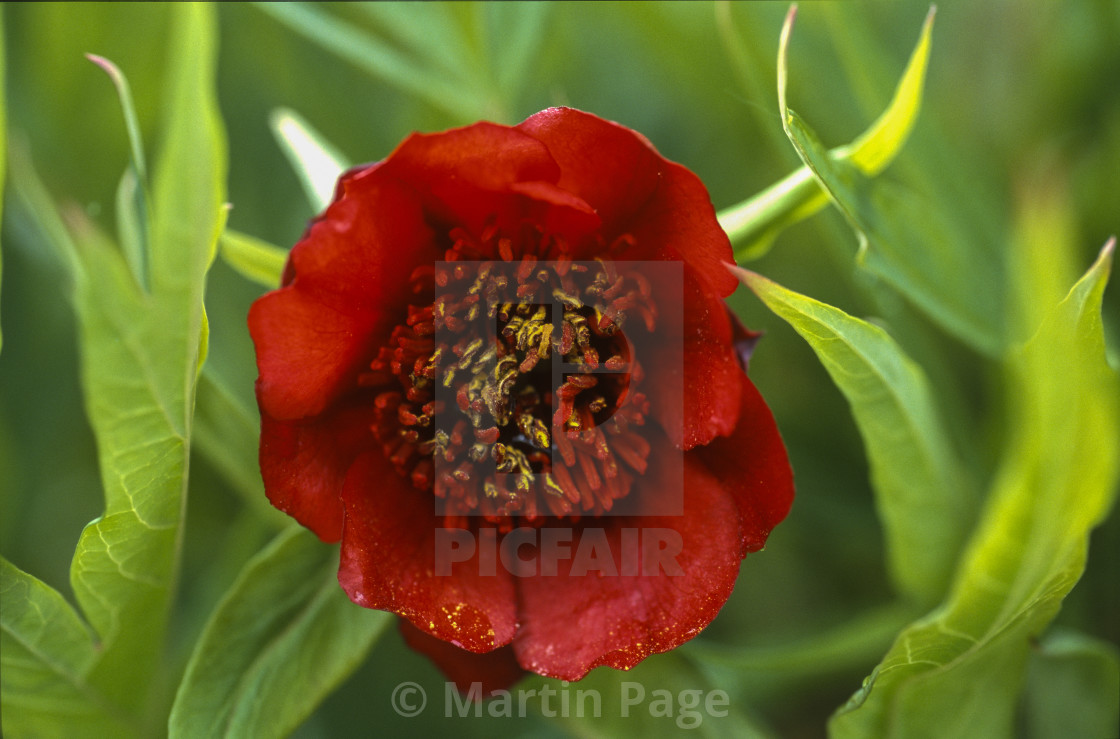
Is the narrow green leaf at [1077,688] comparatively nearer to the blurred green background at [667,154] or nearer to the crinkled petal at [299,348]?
the blurred green background at [667,154]

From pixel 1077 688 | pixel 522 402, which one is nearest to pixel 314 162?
pixel 522 402

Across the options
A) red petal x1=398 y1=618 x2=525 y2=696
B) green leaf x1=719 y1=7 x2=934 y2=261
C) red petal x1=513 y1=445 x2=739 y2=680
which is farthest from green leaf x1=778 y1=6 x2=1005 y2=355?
red petal x1=398 y1=618 x2=525 y2=696

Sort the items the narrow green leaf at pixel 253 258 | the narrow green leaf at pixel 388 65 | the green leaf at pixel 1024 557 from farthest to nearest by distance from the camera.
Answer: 1. the narrow green leaf at pixel 388 65
2. the narrow green leaf at pixel 253 258
3. the green leaf at pixel 1024 557

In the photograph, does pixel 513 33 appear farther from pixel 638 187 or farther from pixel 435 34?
pixel 638 187

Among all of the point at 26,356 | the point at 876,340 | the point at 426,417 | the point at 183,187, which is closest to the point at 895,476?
the point at 876,340

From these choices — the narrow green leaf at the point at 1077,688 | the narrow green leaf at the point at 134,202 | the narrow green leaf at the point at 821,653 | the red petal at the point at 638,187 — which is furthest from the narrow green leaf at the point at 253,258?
the narrow green leaf at the point at 1077,688
